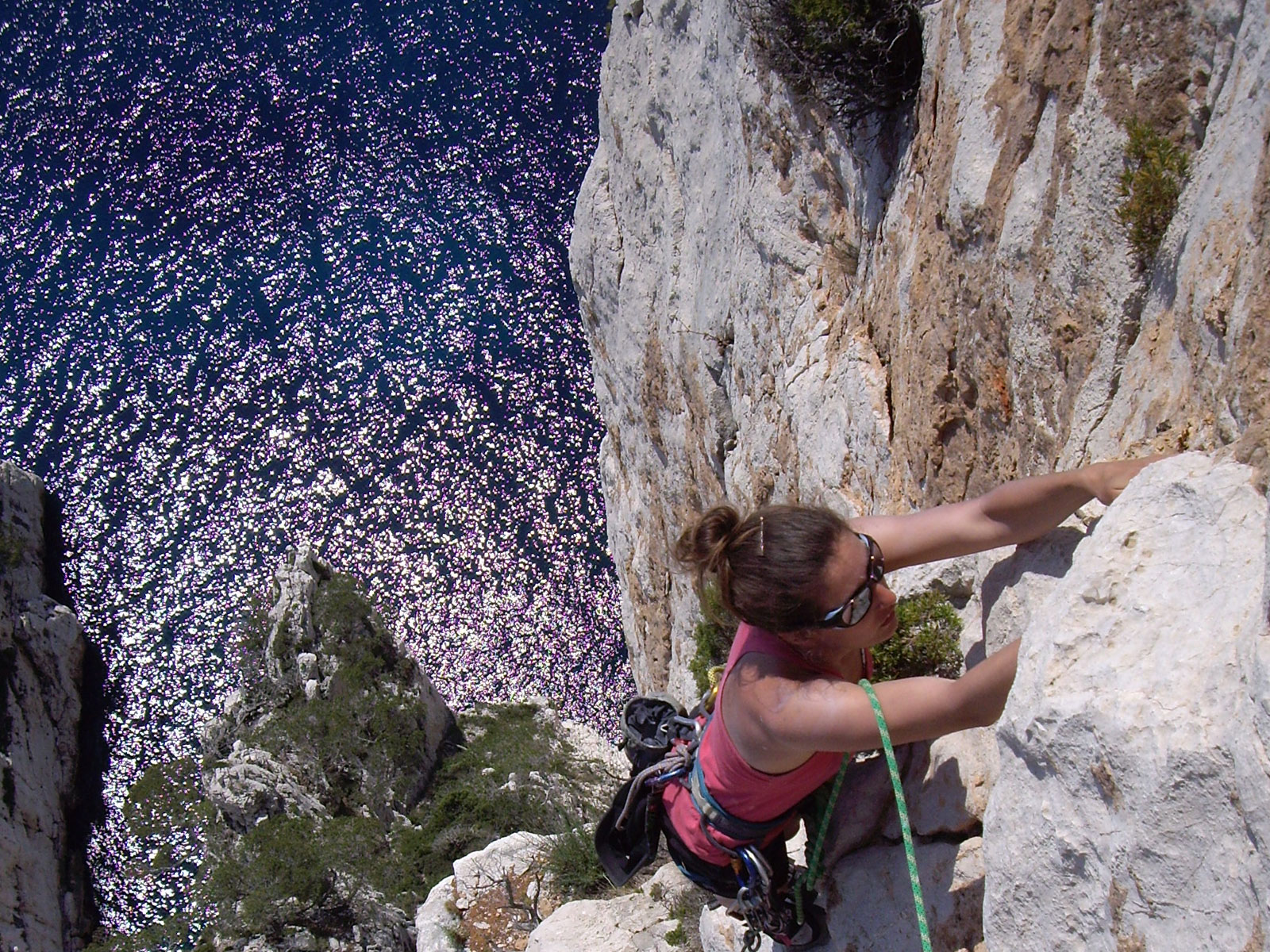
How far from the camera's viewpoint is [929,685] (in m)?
3.52

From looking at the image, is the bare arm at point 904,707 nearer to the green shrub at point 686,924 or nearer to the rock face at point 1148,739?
the rock face at point 1148,739

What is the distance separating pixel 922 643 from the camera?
529 centimetres

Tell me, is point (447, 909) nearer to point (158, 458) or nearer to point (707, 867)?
point (707, 867)

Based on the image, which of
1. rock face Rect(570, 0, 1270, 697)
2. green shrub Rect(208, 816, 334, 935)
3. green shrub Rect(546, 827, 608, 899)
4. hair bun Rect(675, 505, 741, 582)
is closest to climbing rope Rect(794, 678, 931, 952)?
hair bun Rect(675, 505, 741, 582)

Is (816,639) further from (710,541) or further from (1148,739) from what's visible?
(1148,739)

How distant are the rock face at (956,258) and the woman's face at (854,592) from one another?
1425 mm

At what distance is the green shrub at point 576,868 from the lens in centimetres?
966

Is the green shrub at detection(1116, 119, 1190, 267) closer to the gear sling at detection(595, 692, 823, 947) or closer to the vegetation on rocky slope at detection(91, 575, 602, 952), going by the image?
the gear sling at detection(595, 692, 823, 947)

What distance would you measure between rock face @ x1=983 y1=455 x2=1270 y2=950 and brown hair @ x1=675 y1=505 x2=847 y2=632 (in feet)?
2.77

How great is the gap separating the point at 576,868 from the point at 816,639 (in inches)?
284

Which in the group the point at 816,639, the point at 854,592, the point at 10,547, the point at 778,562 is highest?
the point at 10,547

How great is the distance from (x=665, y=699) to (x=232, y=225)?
36.4m

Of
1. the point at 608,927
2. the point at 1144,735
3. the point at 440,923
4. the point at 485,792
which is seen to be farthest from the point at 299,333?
the point at 1144,735

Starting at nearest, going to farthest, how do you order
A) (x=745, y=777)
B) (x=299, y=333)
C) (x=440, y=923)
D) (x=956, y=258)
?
(x=745, y=777), (x=956, y=258), (x=440, y=923), (x=299, y=333)
